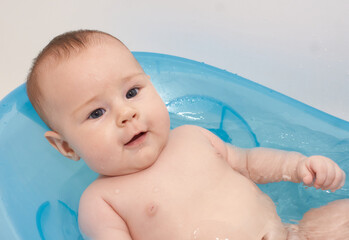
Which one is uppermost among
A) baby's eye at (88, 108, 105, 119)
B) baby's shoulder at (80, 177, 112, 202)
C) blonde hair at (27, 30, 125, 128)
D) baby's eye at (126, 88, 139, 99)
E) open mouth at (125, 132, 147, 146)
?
blonde hair at (27, 30, 125, 128)

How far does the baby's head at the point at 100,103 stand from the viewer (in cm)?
84

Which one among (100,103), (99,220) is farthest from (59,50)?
(99,220)

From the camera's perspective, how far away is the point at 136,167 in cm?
89

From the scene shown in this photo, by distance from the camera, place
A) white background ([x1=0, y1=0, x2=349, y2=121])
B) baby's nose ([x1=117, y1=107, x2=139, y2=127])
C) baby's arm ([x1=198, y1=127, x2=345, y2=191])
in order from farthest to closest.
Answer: white background ([x1=0, y1=0, x2=349, y2=121]) → baby's arm ([x1=198, y1=127, x2=345, y2=191]) → baby's nose ([x1=117, y1=107, x2=139, y2=127])

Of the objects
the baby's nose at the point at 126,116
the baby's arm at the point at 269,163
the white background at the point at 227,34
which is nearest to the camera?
the baby's nose at the point at 126,116

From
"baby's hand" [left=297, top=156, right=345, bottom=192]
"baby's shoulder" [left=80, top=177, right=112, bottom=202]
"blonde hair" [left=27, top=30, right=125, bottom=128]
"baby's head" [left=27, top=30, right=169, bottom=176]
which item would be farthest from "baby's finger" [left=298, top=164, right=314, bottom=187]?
"blonde hair" [left=27, top=30, right=125, bottom=128]

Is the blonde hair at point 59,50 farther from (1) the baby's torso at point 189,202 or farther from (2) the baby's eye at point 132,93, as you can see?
(1) the baby's torso at point 189,202

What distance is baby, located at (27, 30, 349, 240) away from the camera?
85 cm

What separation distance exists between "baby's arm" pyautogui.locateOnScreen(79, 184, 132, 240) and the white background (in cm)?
76

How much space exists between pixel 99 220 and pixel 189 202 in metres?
0.19

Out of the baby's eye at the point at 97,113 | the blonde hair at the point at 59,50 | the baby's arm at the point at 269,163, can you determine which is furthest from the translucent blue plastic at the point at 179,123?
the baby's eye at the point at 97,113

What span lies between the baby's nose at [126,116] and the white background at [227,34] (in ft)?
2.49

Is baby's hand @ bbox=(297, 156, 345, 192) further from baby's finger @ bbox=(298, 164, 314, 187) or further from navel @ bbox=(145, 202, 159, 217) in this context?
navel @ bbox=(145, 202, 159, 217)

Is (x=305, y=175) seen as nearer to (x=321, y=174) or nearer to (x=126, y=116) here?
(x=321, y=174)
